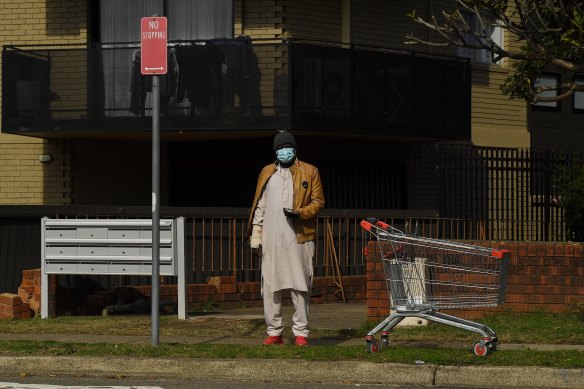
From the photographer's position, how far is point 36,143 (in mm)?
21516

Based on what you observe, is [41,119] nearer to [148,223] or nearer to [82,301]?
[82,301]

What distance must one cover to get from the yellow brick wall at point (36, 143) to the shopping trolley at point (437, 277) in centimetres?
1204

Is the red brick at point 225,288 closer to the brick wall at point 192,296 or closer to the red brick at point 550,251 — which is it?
the brick wall at point 192,296

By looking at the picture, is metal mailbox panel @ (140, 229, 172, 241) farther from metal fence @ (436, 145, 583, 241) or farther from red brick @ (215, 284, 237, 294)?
metal fence @ (436, 145, 583, 241)

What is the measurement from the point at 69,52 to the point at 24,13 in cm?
192

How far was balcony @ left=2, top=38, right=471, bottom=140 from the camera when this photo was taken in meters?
19.2

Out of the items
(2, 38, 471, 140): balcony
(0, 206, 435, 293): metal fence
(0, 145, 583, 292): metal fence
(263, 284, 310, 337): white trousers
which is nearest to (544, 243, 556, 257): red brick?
(263, 284, 310, 337): white trousers

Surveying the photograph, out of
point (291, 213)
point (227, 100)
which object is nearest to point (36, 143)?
point (227, 100)

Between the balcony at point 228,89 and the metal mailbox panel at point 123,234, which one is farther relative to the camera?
the balcony at point 228,89

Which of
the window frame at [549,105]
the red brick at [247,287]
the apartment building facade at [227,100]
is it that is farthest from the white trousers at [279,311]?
the window frame at [549,105]

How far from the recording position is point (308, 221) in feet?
36.0

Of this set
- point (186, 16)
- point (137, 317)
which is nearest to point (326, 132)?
point (186, 16)

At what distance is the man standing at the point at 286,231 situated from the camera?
429 inches

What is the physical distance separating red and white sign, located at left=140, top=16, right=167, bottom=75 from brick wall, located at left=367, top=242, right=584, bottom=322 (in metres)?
3.58
